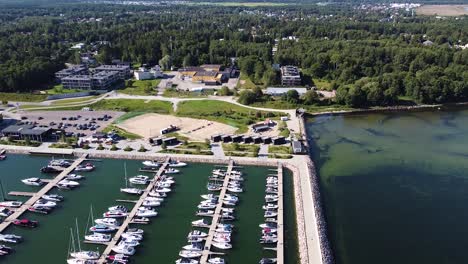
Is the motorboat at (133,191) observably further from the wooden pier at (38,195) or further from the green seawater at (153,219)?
the wooden pier at (38,195)

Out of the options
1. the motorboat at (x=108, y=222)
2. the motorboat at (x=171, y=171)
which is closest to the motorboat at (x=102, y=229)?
the motorboat at (x=108, y=222)

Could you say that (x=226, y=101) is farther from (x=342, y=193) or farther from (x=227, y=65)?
(x=342, y=193)

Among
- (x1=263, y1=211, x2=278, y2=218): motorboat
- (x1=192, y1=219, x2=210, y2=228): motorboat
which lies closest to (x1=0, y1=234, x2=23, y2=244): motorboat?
(x1=192, y1=219, x2=210, y2=228): motorboat

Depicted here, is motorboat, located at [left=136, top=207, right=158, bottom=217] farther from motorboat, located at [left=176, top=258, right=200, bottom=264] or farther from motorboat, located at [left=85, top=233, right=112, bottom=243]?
motorboat, located at [left=176, top=258, right=200, bottom=264]

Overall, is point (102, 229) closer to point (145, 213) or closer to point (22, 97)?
point (145, 213)

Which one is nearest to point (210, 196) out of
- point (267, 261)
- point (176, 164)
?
point (176, 164)

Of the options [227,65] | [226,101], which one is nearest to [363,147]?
[226,101]
